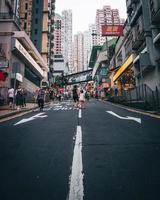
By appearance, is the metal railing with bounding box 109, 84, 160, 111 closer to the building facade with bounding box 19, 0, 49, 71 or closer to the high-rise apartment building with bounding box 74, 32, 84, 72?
the building facade with bounding box 19, 0, 49, 71

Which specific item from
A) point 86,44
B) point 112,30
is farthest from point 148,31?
point 86,44

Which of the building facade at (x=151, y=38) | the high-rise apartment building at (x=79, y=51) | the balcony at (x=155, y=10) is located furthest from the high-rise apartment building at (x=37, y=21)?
the high-rise apartment building at (x=79, y=51)

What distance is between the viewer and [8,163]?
3270 millimetres

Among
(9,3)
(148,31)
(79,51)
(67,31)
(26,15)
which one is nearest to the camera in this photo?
(148,31)

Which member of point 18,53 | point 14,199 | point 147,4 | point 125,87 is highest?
point 147,4

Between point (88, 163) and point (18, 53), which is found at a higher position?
point (18, 53)

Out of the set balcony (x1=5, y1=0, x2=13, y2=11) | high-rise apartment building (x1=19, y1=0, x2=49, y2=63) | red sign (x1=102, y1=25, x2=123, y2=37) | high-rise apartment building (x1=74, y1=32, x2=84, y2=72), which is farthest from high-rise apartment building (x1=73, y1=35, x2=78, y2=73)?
red sign (x1=102, y1=25, x2=123, y2=37)

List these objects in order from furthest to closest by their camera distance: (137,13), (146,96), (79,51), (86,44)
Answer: (79,51)
(86,44)
(137,13)
(146,96)

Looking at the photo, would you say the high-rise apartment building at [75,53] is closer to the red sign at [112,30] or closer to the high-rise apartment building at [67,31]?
the high-rise apartment building at [67,31]

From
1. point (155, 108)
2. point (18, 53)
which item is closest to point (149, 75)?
point (155, 108)

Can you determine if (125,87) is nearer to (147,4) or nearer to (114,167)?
(147,4)

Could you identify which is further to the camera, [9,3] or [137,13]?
[9,3]

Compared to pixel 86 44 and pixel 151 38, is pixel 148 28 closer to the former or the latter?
pixel 151 38

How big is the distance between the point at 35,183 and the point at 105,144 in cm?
222
